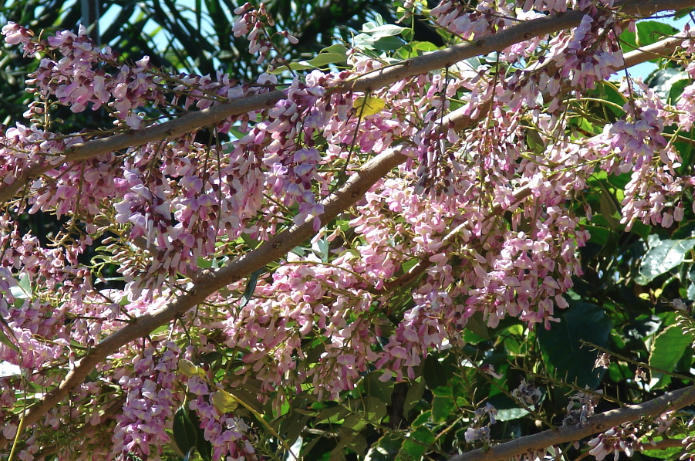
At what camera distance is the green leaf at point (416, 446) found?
1.10 m

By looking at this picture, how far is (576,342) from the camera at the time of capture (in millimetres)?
1255

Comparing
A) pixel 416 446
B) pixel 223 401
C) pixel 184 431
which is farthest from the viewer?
pixel 416 446

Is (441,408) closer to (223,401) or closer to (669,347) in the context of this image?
(669,347)

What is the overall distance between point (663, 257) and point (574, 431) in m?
0.48

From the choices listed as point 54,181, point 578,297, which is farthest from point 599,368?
point 54,181

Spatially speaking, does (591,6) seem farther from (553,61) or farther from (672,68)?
(672,68)

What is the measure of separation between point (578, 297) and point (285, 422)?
60cm

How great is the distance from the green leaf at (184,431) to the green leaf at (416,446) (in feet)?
0.97

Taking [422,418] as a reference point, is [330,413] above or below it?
above

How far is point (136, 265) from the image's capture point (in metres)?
0.96

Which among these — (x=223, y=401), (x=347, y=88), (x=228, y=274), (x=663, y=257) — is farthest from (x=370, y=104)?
(x=663, y=257)

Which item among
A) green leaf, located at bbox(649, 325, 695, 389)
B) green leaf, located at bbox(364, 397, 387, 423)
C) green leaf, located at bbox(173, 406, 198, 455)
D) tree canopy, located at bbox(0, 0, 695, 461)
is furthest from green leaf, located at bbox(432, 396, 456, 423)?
green leaf, located at bbox(173, 406, 198, 455)

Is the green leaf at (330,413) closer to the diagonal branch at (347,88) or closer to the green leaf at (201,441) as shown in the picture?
the green leaf at (201,441)

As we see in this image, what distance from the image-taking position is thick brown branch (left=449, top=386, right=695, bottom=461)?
973 mm
